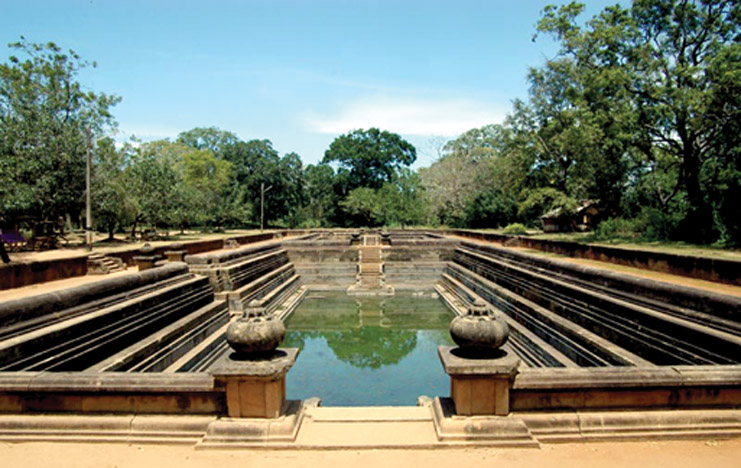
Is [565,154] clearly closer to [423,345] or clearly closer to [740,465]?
[423,345]

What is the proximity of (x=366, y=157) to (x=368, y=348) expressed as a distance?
144 ft

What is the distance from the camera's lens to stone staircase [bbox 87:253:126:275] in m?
12.5

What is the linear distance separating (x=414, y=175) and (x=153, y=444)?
46.8 metres

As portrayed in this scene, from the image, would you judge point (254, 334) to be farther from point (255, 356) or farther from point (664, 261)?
point (664, 261)

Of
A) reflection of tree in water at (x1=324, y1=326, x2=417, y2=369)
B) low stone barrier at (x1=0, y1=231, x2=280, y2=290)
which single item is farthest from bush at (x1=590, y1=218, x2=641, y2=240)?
low stone barrier at (x1=0, y1=231, x2=280, y2=290)

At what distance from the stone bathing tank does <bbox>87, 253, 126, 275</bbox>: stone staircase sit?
2.73 metres

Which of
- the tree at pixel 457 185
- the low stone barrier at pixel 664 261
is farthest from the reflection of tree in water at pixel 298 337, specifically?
the tree at pixel 457 185

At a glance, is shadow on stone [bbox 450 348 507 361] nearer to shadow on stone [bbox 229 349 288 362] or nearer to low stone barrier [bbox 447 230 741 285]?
shadow on stone [bbox 229 349 288 362]

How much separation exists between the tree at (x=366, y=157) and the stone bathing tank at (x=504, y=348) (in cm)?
3873

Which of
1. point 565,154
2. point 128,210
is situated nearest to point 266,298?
point 128,210

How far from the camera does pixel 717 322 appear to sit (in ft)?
18.3

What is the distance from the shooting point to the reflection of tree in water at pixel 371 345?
9.19 metres

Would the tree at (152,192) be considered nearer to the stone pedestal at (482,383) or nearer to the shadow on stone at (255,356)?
the shadow on stone at (255,356)

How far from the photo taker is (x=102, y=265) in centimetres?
1259
